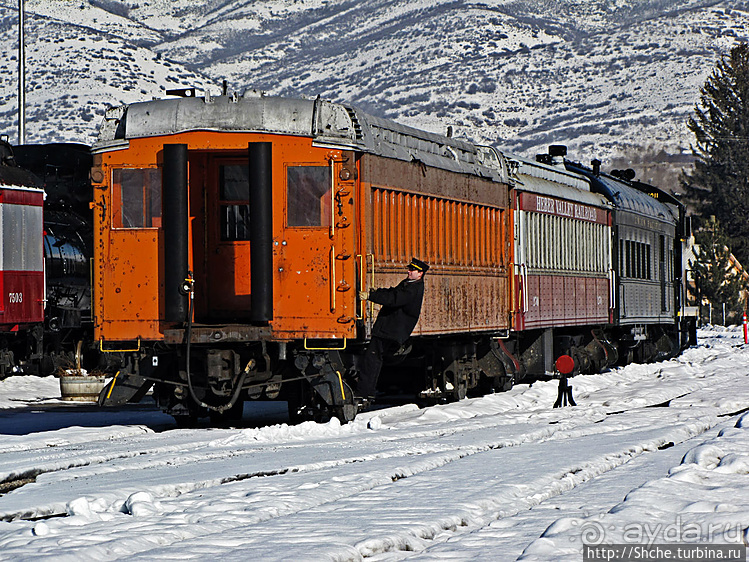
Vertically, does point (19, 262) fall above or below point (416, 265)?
above

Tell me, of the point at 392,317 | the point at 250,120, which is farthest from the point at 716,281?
the point at 250,120

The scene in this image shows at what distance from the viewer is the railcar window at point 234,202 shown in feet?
51.3

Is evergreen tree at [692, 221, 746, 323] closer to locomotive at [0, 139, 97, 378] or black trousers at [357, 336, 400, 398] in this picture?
locomotive at [0, 139, 97, 378]

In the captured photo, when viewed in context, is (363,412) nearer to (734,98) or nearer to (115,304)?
(115,304)

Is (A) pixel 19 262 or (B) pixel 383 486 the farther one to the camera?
(A) pixel 19 262

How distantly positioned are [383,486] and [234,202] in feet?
Answer: 21.9

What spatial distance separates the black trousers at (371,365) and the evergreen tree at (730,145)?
3051 inches

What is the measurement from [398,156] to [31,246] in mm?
10303

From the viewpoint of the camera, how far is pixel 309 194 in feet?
48.0

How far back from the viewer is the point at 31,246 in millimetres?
23906

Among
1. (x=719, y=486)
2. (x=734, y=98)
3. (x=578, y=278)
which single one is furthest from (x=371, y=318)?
(x=734, y=98)

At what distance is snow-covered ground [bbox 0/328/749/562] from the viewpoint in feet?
24.2
